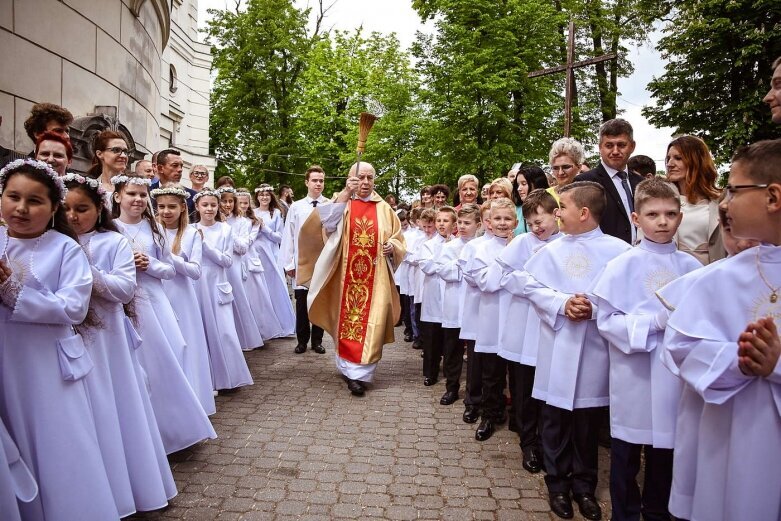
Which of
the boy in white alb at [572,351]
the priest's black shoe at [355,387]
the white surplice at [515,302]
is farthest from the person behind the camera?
the priest's black shoe at [355,387]

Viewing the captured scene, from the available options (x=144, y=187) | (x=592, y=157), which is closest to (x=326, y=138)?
(x=592, y=157)

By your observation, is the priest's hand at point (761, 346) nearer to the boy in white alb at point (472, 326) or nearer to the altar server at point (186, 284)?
the boy in white alb at point (472, 326)

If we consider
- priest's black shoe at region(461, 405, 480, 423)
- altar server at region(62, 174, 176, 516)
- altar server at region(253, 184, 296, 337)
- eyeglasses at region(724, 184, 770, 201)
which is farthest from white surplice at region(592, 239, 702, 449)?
altar server at region(253, 184, 296, 337)

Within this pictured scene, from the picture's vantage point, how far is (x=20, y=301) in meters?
2.91

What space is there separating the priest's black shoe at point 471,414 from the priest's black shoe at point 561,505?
1788 millimetres

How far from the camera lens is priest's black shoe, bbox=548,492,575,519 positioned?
3812 mm

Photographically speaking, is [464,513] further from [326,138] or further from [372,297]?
[326,138]

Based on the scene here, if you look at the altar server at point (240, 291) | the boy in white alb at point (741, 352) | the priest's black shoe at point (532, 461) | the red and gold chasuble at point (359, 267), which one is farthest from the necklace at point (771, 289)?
the altar server at point (240, 291)

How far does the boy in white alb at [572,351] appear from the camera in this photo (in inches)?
151

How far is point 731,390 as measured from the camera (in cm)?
235

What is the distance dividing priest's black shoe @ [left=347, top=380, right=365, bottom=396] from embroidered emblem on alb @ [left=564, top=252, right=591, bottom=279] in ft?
10.8

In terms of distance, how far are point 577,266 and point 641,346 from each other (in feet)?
2.88

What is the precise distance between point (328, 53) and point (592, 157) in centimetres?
1453

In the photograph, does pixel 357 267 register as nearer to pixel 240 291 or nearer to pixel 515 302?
pixel 240 291
